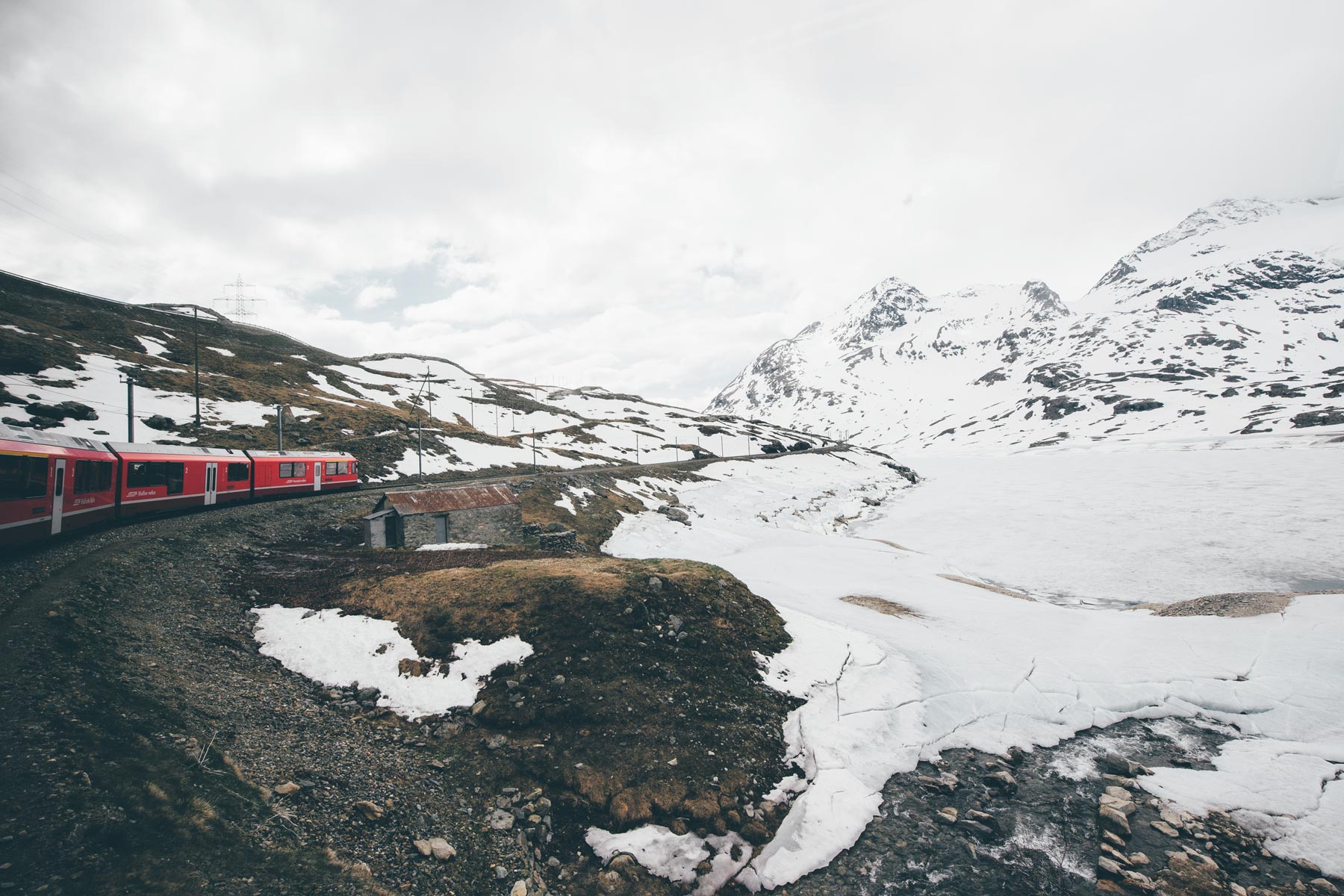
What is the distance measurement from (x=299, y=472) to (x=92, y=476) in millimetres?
16756

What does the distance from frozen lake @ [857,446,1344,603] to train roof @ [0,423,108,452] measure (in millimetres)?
49980

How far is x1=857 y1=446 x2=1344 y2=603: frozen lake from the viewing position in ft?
106

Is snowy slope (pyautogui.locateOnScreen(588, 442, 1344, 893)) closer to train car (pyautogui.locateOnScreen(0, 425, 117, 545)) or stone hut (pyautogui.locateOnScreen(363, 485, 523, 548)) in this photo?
stone hut (pyautogui.locateOnScreen(363, 485, 523, 548))

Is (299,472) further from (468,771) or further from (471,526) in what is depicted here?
(468,771)

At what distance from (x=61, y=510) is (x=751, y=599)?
90.0ft

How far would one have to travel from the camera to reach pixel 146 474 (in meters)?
24.8

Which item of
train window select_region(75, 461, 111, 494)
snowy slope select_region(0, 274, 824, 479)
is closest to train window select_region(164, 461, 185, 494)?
train window select_region(75, 461, 111, 494)

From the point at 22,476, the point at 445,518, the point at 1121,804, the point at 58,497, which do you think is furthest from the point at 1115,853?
the point at 58,497

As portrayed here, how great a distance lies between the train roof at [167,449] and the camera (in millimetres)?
23688

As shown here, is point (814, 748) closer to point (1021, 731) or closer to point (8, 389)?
point (1021, 731)

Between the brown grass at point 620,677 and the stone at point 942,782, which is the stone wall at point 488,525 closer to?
the brown grass at point 620,677

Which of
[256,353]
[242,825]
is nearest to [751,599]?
[242,825]

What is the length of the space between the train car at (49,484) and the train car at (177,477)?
1.21m

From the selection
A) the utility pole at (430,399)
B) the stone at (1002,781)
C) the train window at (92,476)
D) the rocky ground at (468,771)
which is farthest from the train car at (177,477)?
the utility pole at (430,399)
